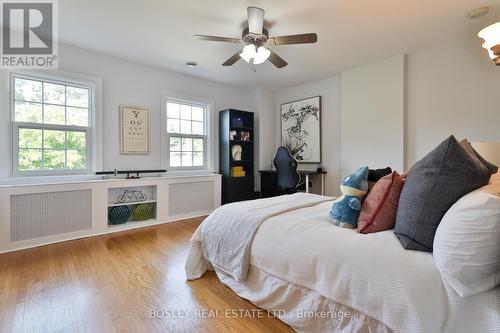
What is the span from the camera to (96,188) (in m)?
3.16

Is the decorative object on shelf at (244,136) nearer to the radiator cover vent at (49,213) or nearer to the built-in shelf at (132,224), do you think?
the built-in shelf at (132,224)

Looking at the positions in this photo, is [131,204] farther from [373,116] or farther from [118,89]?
[373,116]

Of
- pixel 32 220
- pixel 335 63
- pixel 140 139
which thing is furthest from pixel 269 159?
pixel 32 220

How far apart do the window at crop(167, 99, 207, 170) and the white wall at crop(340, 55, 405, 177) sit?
254 cm

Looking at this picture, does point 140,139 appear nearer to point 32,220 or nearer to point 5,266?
point 32,220

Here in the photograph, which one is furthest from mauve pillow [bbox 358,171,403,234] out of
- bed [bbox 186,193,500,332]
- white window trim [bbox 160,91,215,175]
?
white window trim [bbox 160,91,215,175]

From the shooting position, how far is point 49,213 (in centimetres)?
285

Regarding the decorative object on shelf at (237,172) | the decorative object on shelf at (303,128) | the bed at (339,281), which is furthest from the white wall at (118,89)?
the bed at (339,281)

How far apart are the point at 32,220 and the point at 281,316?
2.97m

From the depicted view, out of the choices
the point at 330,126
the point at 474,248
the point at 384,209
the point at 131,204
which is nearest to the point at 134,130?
the point at 131,204

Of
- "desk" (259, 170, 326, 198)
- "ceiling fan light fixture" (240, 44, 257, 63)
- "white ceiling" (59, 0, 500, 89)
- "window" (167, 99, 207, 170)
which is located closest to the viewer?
"white ceiling" (59, 0, 500, 89)

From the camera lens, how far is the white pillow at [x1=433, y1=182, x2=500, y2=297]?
0.88 meters

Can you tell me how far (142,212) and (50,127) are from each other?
1.62 metres

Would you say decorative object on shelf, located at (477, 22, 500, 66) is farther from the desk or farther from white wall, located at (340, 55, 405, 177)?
the desk
